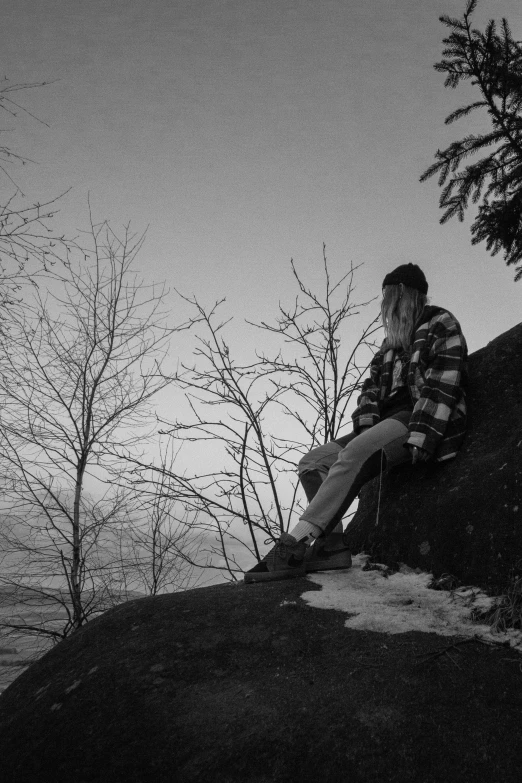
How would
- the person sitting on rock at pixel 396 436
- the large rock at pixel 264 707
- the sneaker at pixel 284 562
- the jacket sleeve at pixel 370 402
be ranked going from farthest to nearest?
the jacket sleeve at pixel 370 402 < the person sitting on rock at pixel 396 436 < the sneaker at pixel 284 562 < the large rock at pixel 264 707

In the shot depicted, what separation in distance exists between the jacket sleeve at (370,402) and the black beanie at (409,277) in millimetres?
563

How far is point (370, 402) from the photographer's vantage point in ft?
12.8

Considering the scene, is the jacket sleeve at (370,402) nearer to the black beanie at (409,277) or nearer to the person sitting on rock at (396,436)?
the person sitting on rock at (396,436)

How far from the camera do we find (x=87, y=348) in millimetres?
7691

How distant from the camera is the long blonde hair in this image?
384 cm

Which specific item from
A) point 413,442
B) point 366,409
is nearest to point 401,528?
point 413,442

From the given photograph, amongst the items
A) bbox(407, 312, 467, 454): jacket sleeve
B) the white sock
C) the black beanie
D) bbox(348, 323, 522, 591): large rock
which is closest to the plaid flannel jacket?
bbox(407, 312, 467, 454): jacket sleeve

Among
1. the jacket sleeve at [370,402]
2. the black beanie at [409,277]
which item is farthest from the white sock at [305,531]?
the black beanie at [409,277]

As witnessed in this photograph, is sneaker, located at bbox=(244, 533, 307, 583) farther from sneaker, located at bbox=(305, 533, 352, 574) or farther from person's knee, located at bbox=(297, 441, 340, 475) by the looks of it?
person's knee, located at bbox=(297, 441, 340, 475)

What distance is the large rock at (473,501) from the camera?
2.74m

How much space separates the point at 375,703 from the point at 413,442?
5.84 ft

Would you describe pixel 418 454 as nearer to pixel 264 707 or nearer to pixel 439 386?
pixel 439 386

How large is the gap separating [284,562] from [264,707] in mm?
1364

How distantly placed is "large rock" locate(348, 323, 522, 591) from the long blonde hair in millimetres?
567
